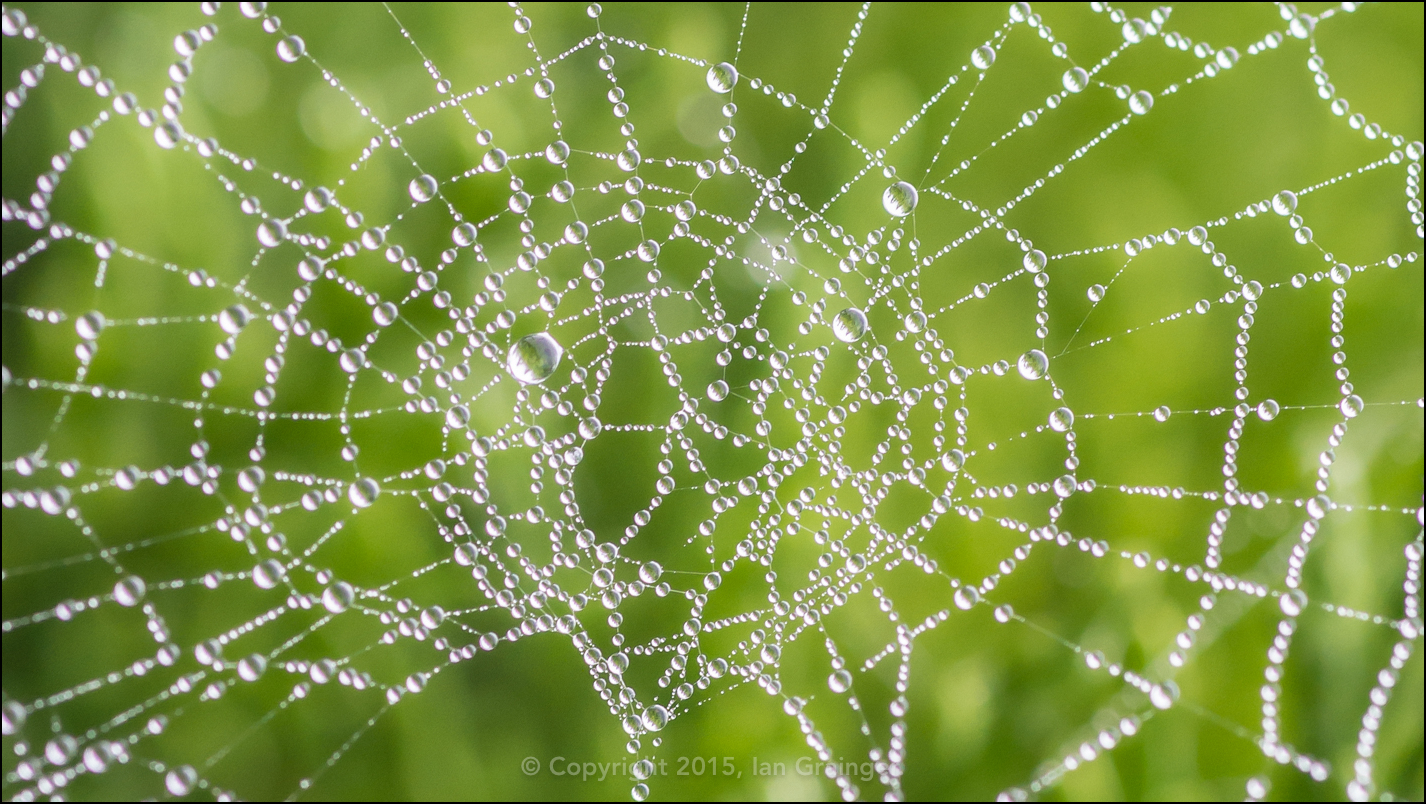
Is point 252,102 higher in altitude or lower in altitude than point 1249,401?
higher

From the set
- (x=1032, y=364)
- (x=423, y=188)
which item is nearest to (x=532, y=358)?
(x=423, y=188)

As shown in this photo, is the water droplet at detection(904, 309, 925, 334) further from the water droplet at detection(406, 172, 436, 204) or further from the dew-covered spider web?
the water droplet at detection(406, 172, 436, 204)

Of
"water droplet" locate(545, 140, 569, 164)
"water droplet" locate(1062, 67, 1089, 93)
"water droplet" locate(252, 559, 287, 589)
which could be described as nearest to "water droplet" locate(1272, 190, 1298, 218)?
"water droplet" locate(1062, 67, 1089, 93)

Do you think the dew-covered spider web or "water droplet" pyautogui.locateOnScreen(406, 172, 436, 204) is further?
the dew-covered spider web

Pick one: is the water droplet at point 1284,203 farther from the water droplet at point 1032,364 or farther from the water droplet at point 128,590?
the water droplet at point 128,590

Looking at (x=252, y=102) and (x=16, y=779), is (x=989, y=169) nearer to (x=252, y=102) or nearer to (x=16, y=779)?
(x=252, y=102)

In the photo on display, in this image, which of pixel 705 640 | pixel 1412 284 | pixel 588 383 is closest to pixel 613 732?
pixel 705 640

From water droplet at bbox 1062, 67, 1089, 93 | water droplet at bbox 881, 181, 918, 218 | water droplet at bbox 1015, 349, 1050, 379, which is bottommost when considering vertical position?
water droplet at bbox 1015, 349, 1050, 379
